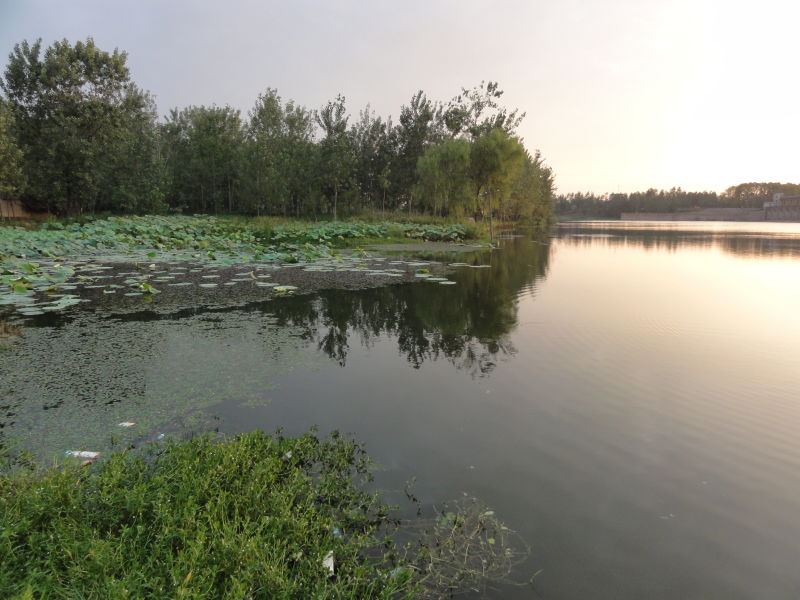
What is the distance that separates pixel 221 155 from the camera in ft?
122

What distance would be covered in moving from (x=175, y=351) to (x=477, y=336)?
4.07 metres

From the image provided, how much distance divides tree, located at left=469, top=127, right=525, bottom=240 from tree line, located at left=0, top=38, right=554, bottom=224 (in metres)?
0.07

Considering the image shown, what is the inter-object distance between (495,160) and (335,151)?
1215 cm

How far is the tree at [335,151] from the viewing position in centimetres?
3244

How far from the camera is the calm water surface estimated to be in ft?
7.94

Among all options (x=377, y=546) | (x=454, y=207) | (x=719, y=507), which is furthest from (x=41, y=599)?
(x=454, y=207)

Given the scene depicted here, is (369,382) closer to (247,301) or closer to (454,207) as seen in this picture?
(247,301)

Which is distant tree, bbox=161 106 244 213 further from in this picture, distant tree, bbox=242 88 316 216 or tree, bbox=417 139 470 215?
tree, bbox=417 139 470 215

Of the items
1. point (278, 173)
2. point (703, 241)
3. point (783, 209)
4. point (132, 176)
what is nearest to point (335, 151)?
point (278, 173)

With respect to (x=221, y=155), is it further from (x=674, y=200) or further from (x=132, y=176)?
(x=674, y=200)

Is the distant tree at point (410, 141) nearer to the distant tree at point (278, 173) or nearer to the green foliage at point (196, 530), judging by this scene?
the distant tree at point (278, 173)

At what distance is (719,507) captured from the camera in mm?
2709

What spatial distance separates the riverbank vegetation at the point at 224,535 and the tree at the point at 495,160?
84.1 feet

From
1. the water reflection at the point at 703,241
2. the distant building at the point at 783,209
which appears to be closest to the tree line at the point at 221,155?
the water reflection at the point at 703,241
